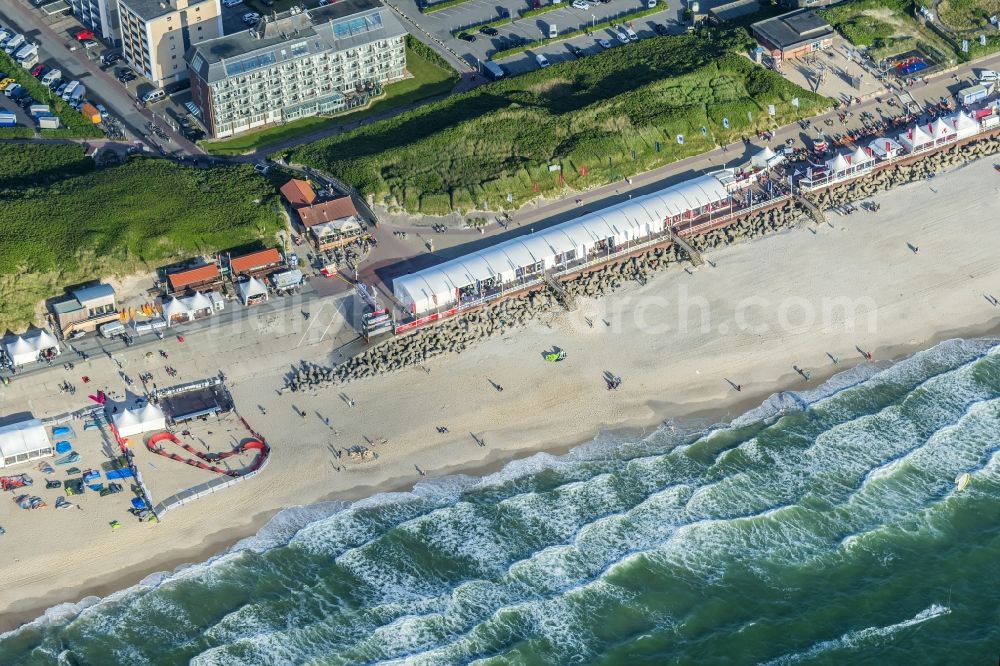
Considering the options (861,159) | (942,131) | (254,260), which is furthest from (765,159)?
(254,260)

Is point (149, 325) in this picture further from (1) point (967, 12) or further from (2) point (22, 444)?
(1) point (967, 12)

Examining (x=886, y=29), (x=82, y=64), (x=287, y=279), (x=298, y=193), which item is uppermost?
(x=886, y=29)

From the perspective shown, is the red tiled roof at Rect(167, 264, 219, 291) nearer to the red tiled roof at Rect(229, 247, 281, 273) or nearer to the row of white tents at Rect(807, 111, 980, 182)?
the red tiled roof at Rect(229, 247, 281, 273)

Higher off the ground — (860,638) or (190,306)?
(190,306)

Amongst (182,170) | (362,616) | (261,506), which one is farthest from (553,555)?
(182,170)

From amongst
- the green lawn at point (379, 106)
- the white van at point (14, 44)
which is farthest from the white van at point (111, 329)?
the white van at point (14, 44)

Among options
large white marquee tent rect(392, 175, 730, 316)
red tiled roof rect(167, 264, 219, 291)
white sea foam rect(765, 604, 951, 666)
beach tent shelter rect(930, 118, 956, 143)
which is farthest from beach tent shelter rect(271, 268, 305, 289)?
beach tent shelter rect(930, 118, 956, 143)
